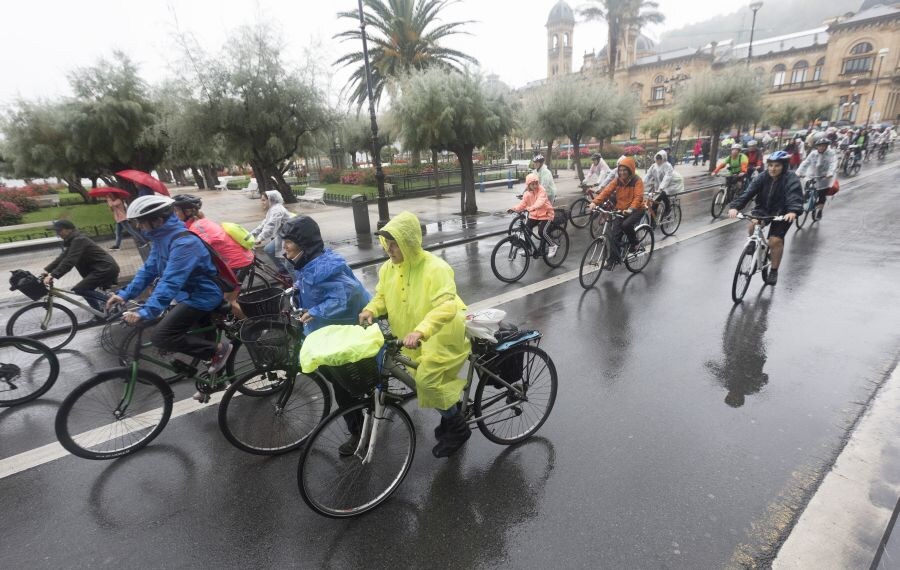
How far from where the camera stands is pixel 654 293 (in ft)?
22.6

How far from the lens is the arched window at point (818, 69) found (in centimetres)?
6284

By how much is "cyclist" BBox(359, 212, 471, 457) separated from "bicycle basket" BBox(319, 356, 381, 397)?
254mm

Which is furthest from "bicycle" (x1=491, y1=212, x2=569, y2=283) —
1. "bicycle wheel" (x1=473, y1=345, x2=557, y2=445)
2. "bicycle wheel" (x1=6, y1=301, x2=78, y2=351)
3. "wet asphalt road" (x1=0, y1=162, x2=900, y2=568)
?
"bicycle wheel" (x1=6, y1=301, x2=78, y2=351)

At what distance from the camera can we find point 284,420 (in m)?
3.81

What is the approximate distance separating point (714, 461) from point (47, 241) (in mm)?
16968

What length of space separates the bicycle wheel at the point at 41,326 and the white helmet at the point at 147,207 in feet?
11.6

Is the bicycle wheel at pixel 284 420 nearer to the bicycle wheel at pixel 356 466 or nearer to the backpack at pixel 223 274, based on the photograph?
the bicycle wheel at pixel 356 466

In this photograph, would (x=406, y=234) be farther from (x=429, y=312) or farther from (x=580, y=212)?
(x=580, y=212)

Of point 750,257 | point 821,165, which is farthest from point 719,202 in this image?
point 750,257

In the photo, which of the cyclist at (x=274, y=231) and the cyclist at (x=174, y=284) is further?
the cyclist at (x=274, y=231)

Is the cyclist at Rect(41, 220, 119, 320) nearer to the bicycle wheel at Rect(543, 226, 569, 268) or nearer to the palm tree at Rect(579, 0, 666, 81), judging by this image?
the bicycle wheel at Rect(543, 226, 569, 268)

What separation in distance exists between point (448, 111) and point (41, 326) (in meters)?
10.9

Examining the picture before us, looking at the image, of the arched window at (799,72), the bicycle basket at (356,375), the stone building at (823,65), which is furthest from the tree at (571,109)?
the arched window at (799,72)

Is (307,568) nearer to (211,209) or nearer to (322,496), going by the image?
(322,496)
